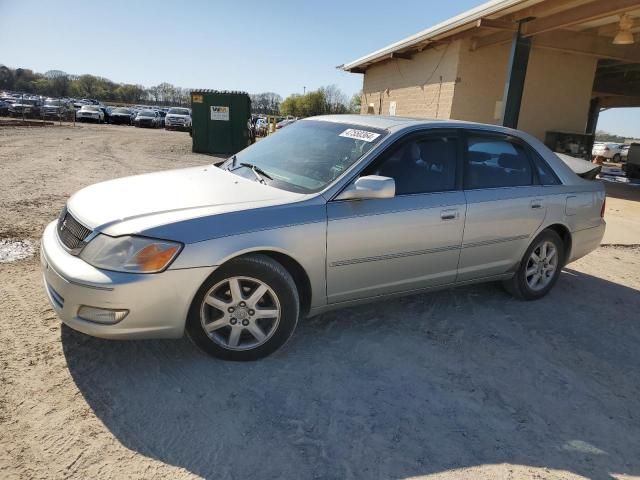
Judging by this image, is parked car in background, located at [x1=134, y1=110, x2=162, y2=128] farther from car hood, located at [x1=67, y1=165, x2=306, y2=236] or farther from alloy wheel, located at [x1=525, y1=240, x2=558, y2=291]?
alloy wheel, located at [x1=525, y1=240, x2=558, y2=291]

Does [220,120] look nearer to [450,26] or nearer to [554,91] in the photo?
[450,26]

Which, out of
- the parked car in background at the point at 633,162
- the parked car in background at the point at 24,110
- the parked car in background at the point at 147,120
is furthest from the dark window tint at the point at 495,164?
the parked car in background at the point at 147,120

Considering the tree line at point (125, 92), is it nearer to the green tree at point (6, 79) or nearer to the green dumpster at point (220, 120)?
the green tree at point (6, 79)

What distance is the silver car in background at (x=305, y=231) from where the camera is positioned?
107 inches

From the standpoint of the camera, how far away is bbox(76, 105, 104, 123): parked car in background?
35625 mm

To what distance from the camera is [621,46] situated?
13.8m

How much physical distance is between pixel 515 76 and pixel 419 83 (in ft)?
14.4

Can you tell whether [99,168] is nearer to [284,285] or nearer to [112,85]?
[284,285]

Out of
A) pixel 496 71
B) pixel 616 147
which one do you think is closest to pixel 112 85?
pixel 616 147

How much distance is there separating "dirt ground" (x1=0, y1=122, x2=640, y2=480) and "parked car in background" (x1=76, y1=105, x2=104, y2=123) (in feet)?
117

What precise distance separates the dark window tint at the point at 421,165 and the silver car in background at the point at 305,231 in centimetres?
1

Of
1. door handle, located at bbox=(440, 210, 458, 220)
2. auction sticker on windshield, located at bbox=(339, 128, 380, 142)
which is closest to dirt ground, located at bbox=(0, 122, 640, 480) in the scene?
door handle, located at bbox=(440, 210, 458, 220)

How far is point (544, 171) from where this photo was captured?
4.46 meters

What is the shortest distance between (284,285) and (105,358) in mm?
1190
